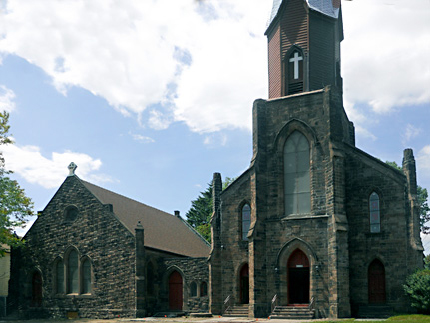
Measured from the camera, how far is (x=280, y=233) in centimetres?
3155

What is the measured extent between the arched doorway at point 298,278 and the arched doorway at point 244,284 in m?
3.54

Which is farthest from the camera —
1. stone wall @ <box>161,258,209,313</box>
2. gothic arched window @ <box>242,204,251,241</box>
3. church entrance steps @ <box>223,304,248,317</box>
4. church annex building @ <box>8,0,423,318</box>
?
stone wall @ <box>161,258,209,313</box>

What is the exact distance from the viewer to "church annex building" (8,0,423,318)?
99.1ft

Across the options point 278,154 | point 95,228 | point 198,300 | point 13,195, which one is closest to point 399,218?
point 278,154

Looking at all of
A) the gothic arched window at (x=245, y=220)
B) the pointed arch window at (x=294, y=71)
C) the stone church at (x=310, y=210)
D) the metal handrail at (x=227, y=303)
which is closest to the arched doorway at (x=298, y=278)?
the stone church at (x=310, y=210)

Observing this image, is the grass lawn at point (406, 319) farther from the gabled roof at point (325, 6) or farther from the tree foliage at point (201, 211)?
the tree foliage at point (201, 211)

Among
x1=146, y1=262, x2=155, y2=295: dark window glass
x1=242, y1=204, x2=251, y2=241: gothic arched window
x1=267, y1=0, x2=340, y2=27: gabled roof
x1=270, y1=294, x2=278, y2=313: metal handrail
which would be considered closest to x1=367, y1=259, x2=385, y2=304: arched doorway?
x1=270, y1=294, x2=278, y2=313: metal handrail

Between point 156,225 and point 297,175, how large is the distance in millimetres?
15295

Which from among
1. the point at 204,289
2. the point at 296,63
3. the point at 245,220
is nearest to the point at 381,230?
the point at 245,220

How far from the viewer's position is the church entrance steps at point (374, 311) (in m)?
29.5

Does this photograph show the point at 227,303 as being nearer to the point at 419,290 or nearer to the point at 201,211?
the point at 419,290

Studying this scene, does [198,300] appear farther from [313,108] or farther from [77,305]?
[313,108]

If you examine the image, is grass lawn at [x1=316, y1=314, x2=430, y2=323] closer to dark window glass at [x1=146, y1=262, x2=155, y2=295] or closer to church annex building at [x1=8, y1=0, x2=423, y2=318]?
church annex building at [x1=8, y1=0, x2=423, y2=318]

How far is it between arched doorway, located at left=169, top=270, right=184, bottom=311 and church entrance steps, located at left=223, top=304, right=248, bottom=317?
4574 millimetres
